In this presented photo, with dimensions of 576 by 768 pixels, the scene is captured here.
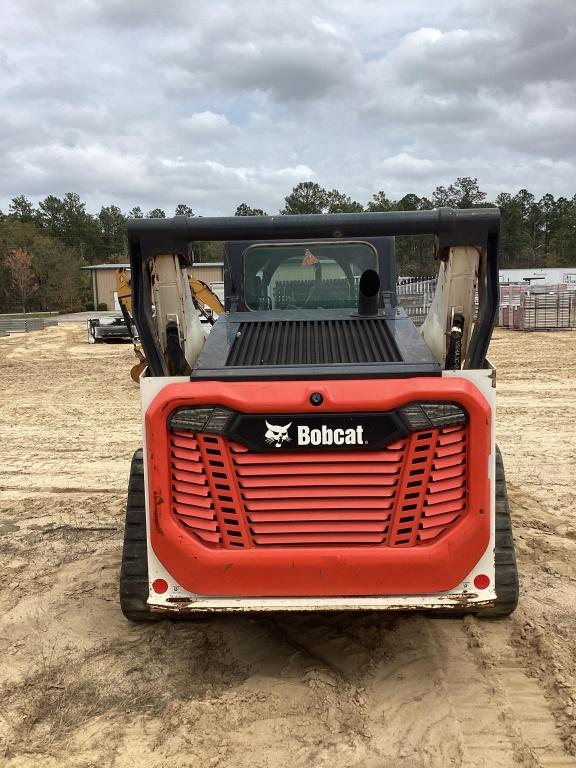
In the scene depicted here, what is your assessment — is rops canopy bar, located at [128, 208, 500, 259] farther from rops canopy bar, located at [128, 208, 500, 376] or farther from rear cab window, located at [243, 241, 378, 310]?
rear cab window, located at [243, 241, 378, 310]

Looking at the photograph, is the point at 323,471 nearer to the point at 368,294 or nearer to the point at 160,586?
the point at 160,586

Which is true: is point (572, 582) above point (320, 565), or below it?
below

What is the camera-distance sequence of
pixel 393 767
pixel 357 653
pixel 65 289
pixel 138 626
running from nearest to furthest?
pixel 393 767 → pixel 357 653 → pixel 138 626 → pixel 65 289

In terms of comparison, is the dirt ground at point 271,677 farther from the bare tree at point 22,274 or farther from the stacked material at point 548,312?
the bare tree at point 22,274

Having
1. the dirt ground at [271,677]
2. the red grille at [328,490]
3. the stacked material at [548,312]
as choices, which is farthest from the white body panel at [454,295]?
the stacked material at [548,312]

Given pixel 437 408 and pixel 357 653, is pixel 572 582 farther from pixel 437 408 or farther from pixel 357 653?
pixel 437 408

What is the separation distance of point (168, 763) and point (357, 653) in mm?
1181

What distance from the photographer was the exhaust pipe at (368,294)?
4.23 meters

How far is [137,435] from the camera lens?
30.5 ft

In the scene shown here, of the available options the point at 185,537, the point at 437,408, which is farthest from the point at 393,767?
the point at 437,408

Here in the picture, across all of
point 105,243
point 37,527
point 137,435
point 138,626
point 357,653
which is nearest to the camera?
point 357,653

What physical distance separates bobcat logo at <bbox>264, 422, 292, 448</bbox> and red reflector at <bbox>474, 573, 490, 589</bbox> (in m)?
1.03

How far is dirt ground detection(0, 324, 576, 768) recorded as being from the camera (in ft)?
9.20

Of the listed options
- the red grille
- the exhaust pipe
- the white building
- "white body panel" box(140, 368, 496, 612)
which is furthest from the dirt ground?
the white building
